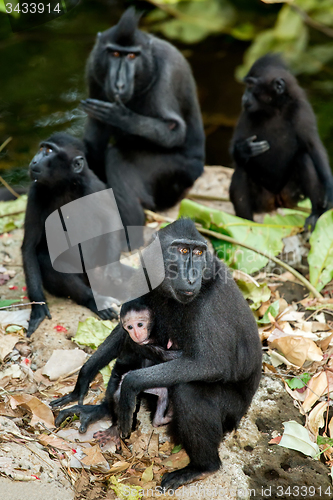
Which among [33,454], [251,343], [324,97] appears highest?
[251,343]

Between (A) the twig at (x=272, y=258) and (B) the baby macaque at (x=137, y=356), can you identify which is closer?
(B) the baby macaque at (x=137, y=356)

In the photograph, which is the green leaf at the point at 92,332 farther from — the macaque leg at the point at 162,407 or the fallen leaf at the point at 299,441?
the fallen leaf at the point at 299,441

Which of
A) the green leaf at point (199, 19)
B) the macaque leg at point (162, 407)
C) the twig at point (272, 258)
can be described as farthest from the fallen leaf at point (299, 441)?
the green leaf at point (199, 19)

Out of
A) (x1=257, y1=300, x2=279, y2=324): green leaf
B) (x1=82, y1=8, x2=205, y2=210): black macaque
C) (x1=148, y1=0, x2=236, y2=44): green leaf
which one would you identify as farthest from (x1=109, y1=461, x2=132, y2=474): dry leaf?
(x1=148, y1=0, x2=236, y2=44): green leaf

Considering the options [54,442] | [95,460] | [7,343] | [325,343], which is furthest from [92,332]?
[325,343]

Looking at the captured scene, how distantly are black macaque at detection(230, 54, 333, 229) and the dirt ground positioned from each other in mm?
2818

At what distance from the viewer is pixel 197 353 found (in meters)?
3.99

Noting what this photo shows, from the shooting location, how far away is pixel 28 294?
232 inches

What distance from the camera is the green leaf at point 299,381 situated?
5.02m

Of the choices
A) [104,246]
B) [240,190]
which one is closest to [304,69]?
[240,190]

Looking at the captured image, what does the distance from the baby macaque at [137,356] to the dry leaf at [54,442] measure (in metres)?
0.26

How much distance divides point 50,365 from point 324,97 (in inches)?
372

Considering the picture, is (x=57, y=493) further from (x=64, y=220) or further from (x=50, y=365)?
(x=64, y=220)

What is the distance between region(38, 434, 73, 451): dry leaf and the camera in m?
4.24
